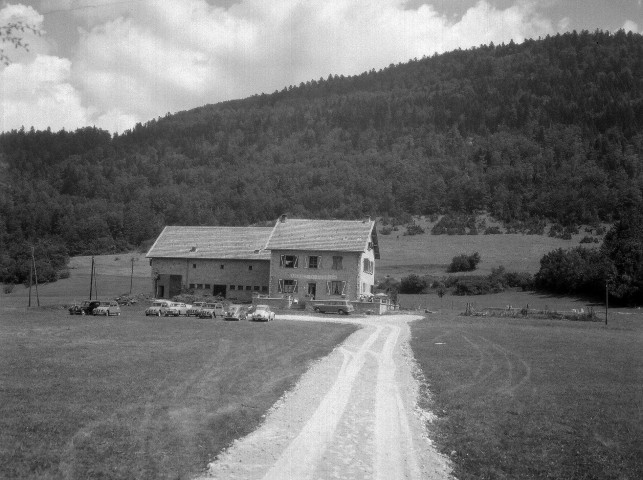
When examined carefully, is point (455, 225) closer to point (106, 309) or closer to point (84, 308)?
point (84, 308)

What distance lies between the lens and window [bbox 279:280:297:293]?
197 feet

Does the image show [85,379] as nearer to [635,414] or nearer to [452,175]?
[635,414]

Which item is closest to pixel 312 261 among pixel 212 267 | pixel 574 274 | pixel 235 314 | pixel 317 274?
pixel 317 274

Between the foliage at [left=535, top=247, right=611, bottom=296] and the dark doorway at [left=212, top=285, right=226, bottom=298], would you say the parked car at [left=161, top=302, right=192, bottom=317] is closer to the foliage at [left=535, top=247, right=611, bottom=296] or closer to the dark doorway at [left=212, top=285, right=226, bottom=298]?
the dark doorway at [left=212, top=285, right=226, bottom=298]

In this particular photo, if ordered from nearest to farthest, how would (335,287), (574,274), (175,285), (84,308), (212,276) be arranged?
(84,308) < (335,287) < (212,276) < (175,285) < (574,274)

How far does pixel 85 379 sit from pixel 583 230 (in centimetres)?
11544

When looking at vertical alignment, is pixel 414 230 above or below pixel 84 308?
above

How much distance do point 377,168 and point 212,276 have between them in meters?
106

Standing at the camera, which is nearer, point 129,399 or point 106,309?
point 129,399

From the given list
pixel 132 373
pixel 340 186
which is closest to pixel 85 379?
pixel 132 373

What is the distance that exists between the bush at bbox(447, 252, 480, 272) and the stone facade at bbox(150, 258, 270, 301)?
35638 millimetres

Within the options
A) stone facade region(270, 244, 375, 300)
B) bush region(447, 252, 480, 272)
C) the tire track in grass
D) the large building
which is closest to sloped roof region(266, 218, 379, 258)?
the large building

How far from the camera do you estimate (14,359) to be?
16969 millimetres

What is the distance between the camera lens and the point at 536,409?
1341 cm
